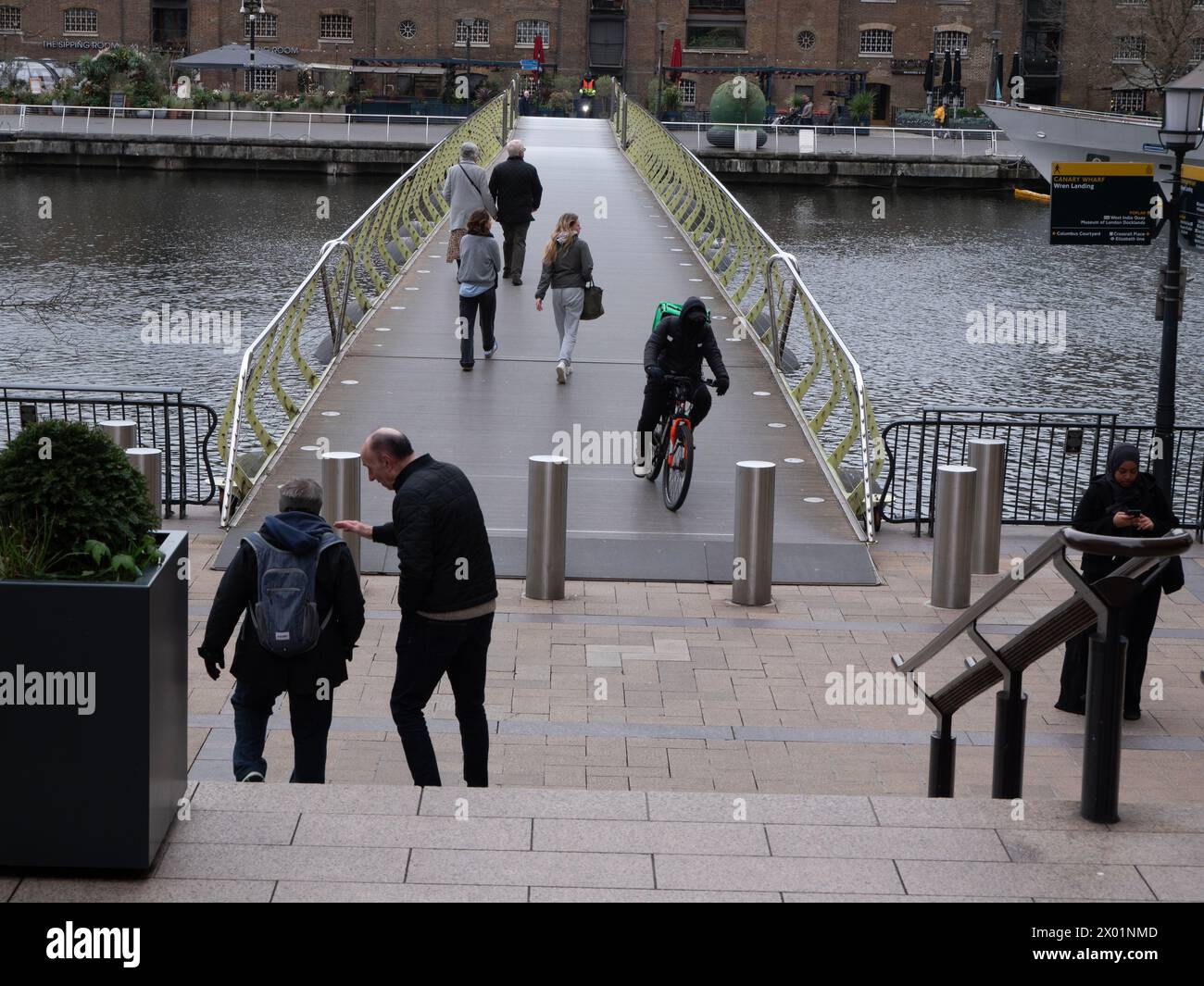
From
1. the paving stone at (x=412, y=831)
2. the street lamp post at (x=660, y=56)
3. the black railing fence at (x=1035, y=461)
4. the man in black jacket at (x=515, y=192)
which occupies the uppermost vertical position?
the street lamp post at (x=660, y=56)

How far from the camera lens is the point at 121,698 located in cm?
432

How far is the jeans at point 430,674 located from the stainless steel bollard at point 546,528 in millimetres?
3030

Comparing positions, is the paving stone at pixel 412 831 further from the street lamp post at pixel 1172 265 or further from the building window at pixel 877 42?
the building window at pixel 877 42

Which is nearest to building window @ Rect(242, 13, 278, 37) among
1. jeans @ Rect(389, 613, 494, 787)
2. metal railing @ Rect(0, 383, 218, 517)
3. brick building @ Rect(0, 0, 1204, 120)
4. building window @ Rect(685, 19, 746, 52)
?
brick building @ Rect(0, 0, 1204, 120)

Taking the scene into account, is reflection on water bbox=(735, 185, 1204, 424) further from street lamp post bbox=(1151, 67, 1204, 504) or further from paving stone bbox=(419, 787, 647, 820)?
paving stone bbox=(419, 787, 647, 820)

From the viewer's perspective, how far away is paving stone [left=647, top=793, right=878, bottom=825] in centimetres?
509

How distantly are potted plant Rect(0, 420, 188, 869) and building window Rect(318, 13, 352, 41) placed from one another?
56821mm

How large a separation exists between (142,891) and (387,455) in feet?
7.16

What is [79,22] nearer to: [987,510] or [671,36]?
[671,36]

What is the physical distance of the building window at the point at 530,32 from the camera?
59125mm

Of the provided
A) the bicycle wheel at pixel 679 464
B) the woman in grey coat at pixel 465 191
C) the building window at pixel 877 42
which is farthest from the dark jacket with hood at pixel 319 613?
the building window at pixel 877 42

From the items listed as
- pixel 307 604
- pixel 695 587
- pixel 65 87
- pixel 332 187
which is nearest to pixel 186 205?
pixel 332 187

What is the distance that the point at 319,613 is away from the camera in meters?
5.83

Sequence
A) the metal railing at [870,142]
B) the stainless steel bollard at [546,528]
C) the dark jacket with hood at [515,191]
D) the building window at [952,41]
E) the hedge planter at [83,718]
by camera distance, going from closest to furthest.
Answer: the hedge planter at [83,718] → the stainless steel bollard at [546,528] → the dark jacket with hood at [515,191] → the metal railing at [870,142] → the building window at [952,41]
